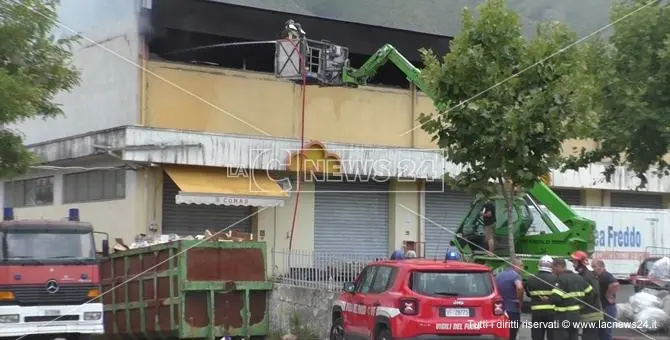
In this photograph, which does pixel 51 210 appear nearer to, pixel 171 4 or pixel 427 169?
pixel 171 4

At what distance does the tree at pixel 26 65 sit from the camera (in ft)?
43.8

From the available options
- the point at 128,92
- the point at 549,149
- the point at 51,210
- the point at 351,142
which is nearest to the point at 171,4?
the point at 128,92

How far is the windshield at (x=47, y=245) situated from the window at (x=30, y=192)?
38.9 ft

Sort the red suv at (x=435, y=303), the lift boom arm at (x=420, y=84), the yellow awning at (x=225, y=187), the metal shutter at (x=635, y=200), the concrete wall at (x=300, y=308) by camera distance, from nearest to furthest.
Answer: the red suv at (x=435, y=303)
the concrete wall at (x=300, y=308)
the lift boom arm at (x=420, y=84)
the yellow awning at (x=225, y=187)
the metal shutter at (x=635, y=200)

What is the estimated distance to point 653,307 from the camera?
639 inches

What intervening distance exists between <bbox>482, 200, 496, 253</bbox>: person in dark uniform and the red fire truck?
328 inches

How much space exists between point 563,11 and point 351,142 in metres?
8.42

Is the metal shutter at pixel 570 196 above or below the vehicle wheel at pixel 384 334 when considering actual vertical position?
above

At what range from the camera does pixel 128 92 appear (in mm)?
22625

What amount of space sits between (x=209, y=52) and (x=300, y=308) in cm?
930

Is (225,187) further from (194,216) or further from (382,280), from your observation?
(382,280)

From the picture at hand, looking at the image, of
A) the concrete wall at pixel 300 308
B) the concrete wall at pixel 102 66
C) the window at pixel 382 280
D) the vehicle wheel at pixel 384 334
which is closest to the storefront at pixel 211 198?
the concrete wall at pixel 102 66

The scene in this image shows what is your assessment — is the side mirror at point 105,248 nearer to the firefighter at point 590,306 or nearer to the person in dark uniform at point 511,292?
the person in dark uniform at point 511,292

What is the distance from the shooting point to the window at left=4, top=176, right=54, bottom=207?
26844 millimetres
